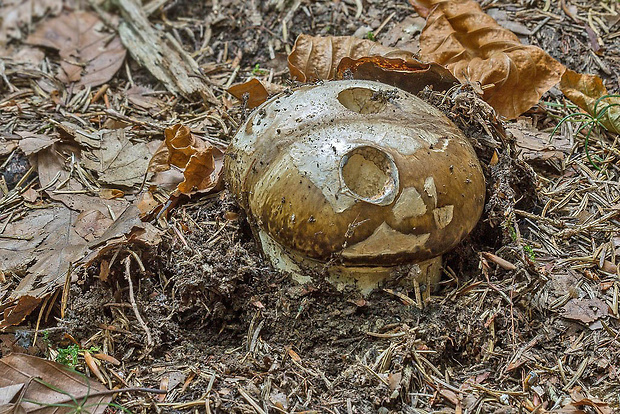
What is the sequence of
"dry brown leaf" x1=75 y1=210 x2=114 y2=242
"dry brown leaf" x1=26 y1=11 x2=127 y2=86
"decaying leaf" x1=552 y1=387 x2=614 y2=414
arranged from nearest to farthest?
"decaying leaf" x1=552 y1=387 x2=614 y2=414
"dry brown leaf" x1=75 y1=210 x2=114 y2=242
"dry brown leaf" x1=26 y1=11 x2=127 y2=86

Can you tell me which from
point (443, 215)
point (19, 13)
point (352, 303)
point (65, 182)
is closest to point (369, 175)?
point (443, 215)

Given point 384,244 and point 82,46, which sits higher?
point 82,46

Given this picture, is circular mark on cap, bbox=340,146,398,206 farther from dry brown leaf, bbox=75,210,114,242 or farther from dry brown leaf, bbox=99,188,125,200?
dry brown leaf, bbox=99,188,125,200

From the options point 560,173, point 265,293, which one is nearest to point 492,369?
point 265,293

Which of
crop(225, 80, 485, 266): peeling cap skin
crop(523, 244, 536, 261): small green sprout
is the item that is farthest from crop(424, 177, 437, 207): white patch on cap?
crop(523, 244, 536, 261): small green sprout

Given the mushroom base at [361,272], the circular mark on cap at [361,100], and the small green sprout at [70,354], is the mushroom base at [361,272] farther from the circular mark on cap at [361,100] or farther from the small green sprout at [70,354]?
the small green sprout at [70,354]

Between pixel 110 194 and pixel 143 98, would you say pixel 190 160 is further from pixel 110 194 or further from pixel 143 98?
pixel 143 98

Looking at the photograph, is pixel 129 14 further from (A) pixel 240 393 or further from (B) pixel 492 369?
(B) pixel 492 369
